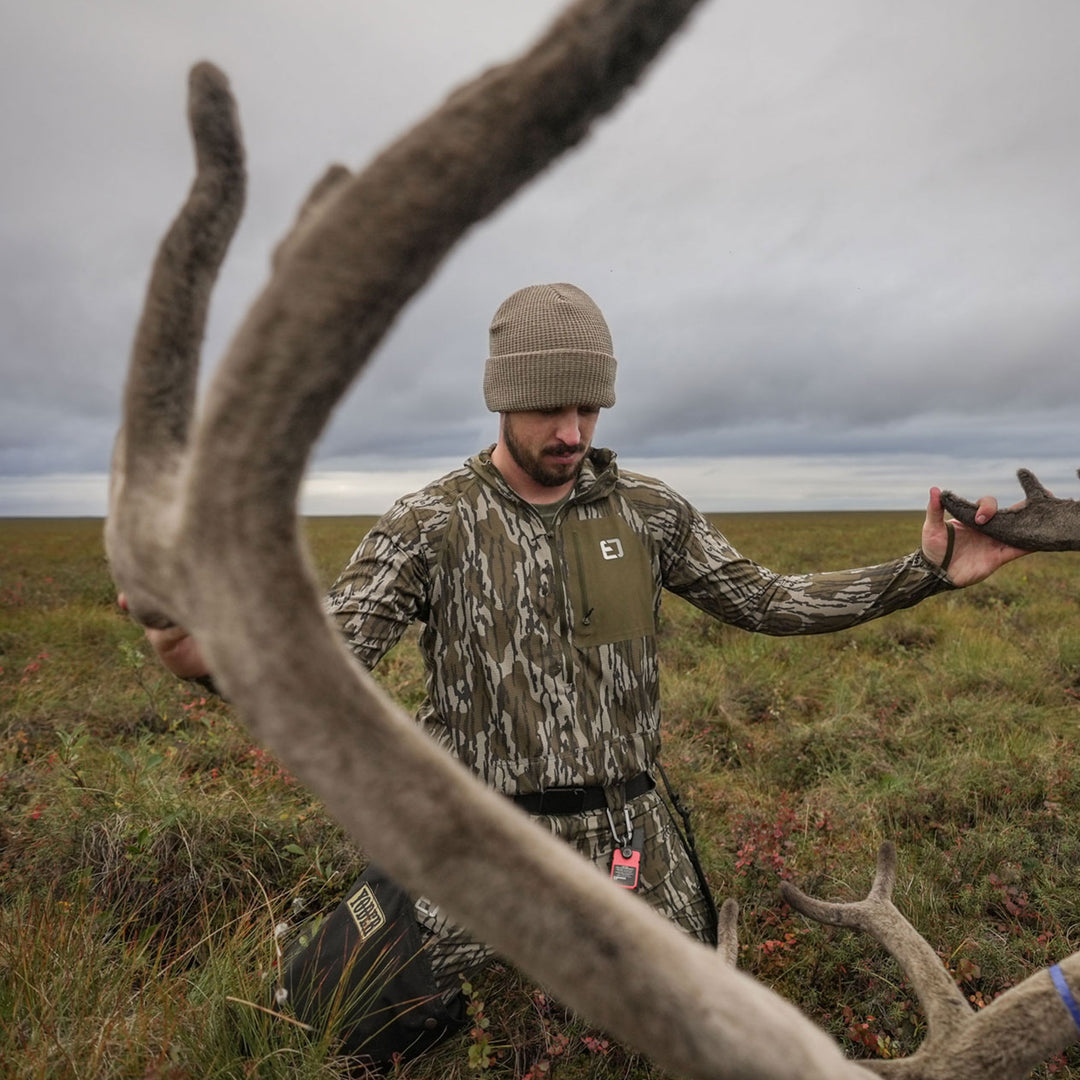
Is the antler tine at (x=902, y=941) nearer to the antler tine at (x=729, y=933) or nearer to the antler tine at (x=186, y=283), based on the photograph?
the antler tine at (x=729, y=933)

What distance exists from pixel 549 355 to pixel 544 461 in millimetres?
464

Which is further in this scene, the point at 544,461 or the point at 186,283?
the point at 544,461

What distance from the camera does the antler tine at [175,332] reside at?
117 centimetres

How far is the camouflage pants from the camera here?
3307 millimetres

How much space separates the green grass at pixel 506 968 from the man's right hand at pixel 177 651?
1195 mm

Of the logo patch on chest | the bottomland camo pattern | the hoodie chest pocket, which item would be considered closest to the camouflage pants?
the bottomland camo pattern

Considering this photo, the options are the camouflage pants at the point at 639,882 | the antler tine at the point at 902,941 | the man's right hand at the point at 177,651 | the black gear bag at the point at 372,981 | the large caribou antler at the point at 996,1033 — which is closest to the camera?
the large caribou antler at the point at 996,1033

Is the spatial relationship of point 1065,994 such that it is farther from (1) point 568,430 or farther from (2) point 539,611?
(1) point 568,430

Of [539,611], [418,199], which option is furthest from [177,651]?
[539,611]

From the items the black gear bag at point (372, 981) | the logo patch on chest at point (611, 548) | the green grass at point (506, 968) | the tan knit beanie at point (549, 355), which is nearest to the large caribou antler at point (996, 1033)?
the green grass at point (506, 968)

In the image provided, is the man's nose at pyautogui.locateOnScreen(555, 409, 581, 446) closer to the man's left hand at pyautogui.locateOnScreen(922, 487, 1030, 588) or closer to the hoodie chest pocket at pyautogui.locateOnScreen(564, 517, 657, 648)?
the hoodie chest pocket at pyautogui.locateOnScreen(564, 517, 657, 648)

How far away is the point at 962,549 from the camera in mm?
3250

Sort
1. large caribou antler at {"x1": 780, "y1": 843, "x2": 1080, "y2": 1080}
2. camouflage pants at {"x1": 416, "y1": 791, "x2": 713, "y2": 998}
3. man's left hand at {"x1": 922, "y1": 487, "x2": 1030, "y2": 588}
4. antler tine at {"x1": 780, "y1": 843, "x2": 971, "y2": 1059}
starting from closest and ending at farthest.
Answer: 1. large caribou antler at {"x1": 780, "y1": 843, "x2": 1080, "y2": 1080}
2. antler tine at {"x1": 780, "y1": 843, "x2": 971, "y2": 1059}
3. man's left hand at {"x1": 922, "y1": 487, "x2": 1030, "y2": 588}
4. camouflage pants at {"x1": 416, "y1": 791, "x2": 713, "y2": 998}

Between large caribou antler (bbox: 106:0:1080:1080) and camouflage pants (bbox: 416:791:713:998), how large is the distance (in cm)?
252
